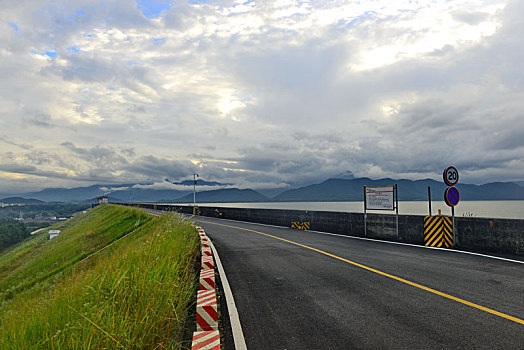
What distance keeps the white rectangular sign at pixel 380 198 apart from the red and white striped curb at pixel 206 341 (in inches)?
543

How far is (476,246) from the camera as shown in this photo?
1138 cm

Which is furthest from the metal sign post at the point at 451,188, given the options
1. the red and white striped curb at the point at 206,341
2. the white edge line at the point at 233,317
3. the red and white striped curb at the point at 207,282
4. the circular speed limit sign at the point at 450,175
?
the red and white striped curb at the point at 206,341

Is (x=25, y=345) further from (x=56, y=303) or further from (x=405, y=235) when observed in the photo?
(x=405, y=235)

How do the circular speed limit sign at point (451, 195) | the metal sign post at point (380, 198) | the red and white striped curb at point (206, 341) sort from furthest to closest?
1. the metal sign post at point (380, 198)
2. the circular speed limit sign at point (451, 195)
3. the red and white striped curb at point (206, 341)

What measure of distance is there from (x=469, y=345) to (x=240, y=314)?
331 cm

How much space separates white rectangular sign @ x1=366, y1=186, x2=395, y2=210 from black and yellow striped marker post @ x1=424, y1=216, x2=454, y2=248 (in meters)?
2.82

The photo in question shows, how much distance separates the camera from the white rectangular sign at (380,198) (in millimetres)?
15941

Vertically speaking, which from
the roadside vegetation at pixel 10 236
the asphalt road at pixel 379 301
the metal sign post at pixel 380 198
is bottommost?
the roadside vegetation at pixel 10 236

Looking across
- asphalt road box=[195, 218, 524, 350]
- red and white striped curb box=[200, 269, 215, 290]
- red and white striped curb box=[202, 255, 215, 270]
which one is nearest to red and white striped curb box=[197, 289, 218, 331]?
asphalt road box=[195, 218, 524, 350]

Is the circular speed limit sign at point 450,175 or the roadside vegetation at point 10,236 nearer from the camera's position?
the circular speed limit sign at point 450,175

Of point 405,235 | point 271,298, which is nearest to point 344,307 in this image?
point 271,298

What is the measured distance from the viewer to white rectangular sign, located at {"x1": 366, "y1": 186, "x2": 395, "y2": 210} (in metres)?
15.9

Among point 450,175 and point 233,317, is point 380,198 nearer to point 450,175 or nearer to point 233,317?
point 450,175

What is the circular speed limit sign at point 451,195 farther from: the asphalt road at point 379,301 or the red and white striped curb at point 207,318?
the red and white striped curb at point 207,318
